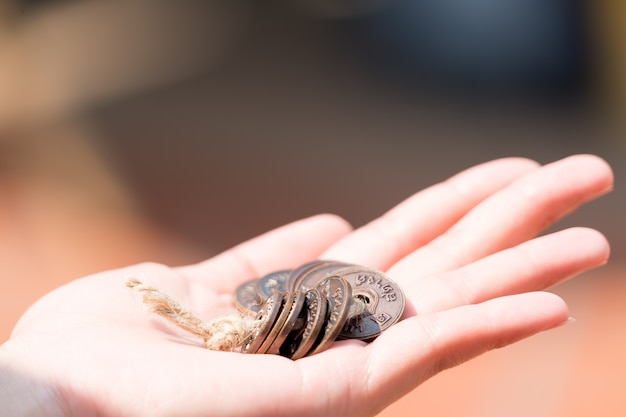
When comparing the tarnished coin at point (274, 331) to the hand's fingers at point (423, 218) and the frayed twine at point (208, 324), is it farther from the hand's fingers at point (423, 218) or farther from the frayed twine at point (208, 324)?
the hand's fingers at point (423, 218)

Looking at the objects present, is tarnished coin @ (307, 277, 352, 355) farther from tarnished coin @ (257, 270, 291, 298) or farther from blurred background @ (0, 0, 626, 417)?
blurred background @ (0, 0, 626, 417)

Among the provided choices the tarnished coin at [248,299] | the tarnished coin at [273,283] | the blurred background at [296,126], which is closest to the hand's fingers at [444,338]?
the tarnished coin at [248,299]

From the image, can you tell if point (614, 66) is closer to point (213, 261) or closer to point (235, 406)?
point (213, 261)

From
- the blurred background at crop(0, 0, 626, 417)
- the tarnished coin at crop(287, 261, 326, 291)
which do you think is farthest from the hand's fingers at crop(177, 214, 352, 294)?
the blurred background at crop(0, 0, 626, 417)

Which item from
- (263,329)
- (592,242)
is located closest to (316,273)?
(263,329)

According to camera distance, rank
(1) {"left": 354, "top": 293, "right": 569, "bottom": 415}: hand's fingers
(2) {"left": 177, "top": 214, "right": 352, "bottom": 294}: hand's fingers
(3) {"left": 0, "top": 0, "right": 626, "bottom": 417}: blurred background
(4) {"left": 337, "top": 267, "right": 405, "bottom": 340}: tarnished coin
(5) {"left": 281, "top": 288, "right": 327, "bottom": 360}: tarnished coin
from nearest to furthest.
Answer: (1) {"left": 354, "top": 293, "right": 569, "bottom": 415}: hand's fingers < (5) {"left": 281, "top": 288, "right": 327, "bottom": 360}: tarnished coin < (4) {"left": 337, "top": 267, "right": 405, "bottom": 340}: tarnished coin < (2) {"left": 177, "top": 214, "right": 352, "bottom": 294}: hand's fingers < (3) {"left": 0, "top": 0, "right": 626, "bottom": 417}: blurred background

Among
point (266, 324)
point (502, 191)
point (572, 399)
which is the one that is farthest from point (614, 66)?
point (266, 324)
